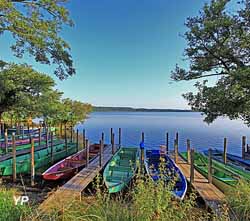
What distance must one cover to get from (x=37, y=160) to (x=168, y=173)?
8.57 meters

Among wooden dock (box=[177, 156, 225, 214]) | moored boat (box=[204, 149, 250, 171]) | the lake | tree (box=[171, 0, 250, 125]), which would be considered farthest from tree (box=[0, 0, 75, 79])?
the lake

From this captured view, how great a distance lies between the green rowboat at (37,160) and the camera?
11344mm

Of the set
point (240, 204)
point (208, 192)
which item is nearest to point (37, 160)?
point (208, 192)

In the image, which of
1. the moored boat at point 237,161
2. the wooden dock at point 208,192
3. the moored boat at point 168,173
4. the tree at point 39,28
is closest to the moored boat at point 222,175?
the wooden dock at point 208,192

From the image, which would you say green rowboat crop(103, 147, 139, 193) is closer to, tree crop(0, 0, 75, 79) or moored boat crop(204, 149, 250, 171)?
tree crop(0, 0, 75, 79)

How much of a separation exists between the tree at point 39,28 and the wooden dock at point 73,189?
407 cm

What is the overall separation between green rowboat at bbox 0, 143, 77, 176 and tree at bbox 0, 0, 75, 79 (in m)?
4.57

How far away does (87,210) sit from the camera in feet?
12.5

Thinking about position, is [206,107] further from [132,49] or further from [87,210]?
[132,49]

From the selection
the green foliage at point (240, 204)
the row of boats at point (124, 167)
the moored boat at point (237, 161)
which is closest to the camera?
the green foliage at point (240, 204)

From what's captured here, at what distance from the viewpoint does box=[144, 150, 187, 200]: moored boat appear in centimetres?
545

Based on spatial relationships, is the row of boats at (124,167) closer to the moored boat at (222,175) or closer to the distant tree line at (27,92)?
the moored boat at (222,175)

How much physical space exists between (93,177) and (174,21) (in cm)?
991

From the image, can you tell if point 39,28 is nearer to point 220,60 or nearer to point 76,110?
point 220,60
